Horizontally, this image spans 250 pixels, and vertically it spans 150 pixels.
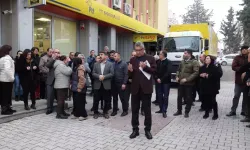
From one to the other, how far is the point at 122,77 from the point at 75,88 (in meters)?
1.47

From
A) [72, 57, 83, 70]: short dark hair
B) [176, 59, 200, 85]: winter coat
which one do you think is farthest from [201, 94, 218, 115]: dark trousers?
[72, 57, 83, 70]: short dark hair

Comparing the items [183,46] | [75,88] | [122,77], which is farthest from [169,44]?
[75,88]

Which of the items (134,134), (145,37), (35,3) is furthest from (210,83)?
(145,37)

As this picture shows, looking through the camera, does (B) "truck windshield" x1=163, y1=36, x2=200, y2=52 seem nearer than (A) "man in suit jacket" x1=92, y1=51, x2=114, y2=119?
No

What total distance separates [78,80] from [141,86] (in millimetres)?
2206

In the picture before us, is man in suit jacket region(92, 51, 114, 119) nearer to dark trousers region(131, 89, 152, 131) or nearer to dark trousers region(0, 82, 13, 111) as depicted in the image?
dark trousers region(131, 89, 152, 131)

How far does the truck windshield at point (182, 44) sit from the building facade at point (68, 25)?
2563 millimetres

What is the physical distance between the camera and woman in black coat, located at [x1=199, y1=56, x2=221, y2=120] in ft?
23.8

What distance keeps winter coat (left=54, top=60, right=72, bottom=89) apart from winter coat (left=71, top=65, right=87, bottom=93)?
0.16 metres

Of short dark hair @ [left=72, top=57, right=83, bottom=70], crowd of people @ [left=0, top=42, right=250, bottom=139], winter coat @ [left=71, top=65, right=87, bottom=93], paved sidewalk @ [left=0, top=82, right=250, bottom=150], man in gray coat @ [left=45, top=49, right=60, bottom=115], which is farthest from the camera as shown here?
man in gray coat @ [left=45, top=49, right=60, bottom=115]

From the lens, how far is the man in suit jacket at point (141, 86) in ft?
18.2

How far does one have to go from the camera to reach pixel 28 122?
260 inches

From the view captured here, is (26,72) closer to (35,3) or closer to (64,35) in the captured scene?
(35,3)

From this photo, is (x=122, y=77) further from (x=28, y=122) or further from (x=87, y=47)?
(x=87, y=47)
